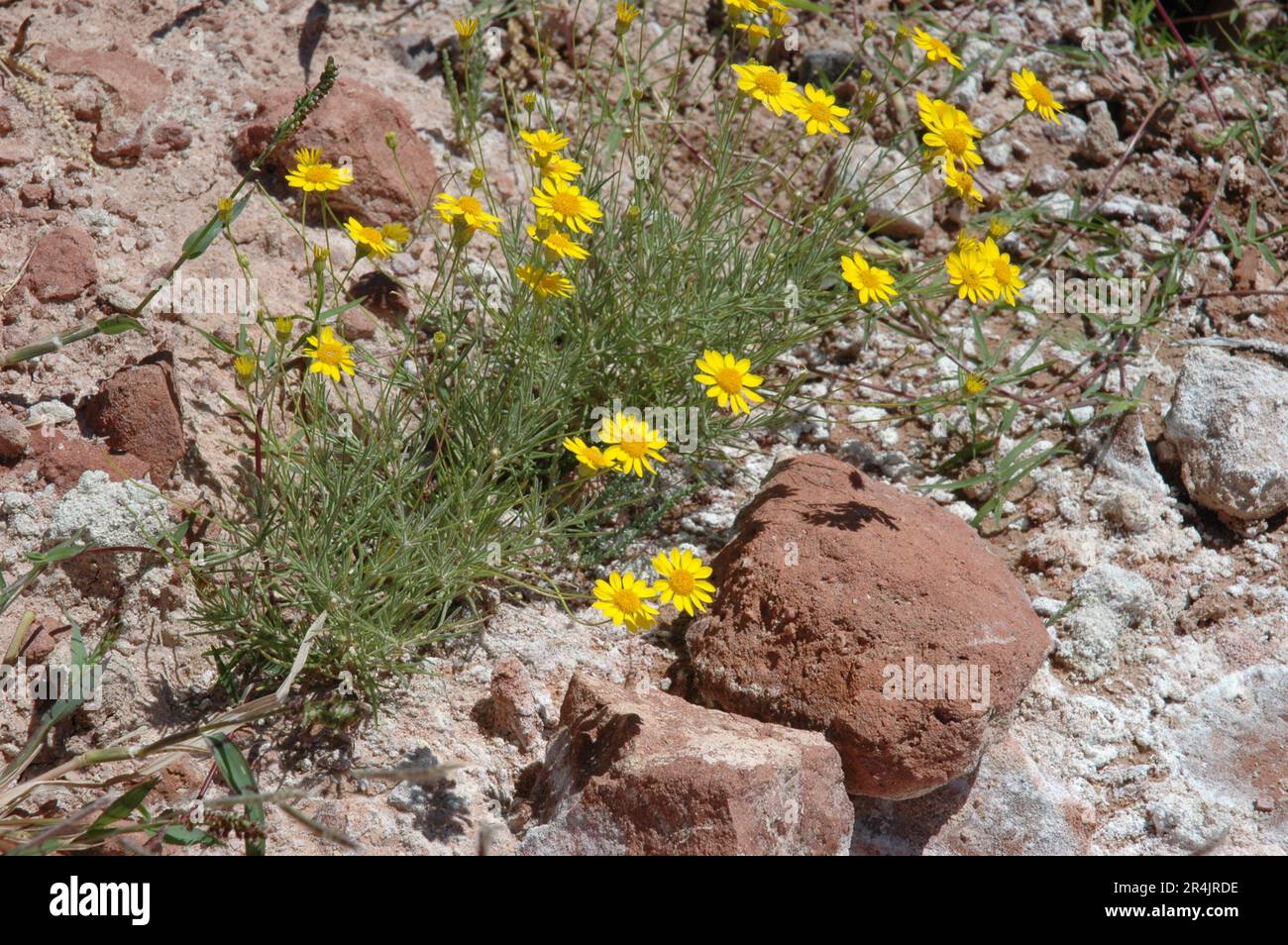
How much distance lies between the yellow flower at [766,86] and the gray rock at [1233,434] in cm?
160

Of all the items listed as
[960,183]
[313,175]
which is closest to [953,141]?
[960,183]

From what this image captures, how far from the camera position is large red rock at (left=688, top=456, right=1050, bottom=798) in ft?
8.42

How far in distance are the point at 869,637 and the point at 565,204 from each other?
50.9 inches

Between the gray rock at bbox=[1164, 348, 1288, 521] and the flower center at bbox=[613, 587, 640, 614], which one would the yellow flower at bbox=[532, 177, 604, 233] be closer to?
the flower center at bbox=[613, 587, 640, 614]

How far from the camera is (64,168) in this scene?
3291 mm

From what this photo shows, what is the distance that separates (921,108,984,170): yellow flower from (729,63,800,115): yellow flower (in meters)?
0.38

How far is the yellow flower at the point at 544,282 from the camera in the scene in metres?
2.63

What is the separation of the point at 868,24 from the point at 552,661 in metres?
1.99

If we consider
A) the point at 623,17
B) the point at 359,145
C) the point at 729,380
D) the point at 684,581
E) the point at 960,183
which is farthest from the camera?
the point at 359,145

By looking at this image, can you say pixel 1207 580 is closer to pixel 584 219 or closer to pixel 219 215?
pixel 584 219

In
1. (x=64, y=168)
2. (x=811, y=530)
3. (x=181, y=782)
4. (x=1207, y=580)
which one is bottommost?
(x=181, y=782)

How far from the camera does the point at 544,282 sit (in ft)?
8.78

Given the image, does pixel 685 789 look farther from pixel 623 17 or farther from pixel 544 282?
pixel 623 17

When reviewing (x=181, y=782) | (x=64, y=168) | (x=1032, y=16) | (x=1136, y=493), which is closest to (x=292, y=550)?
(x=181, y=782)
